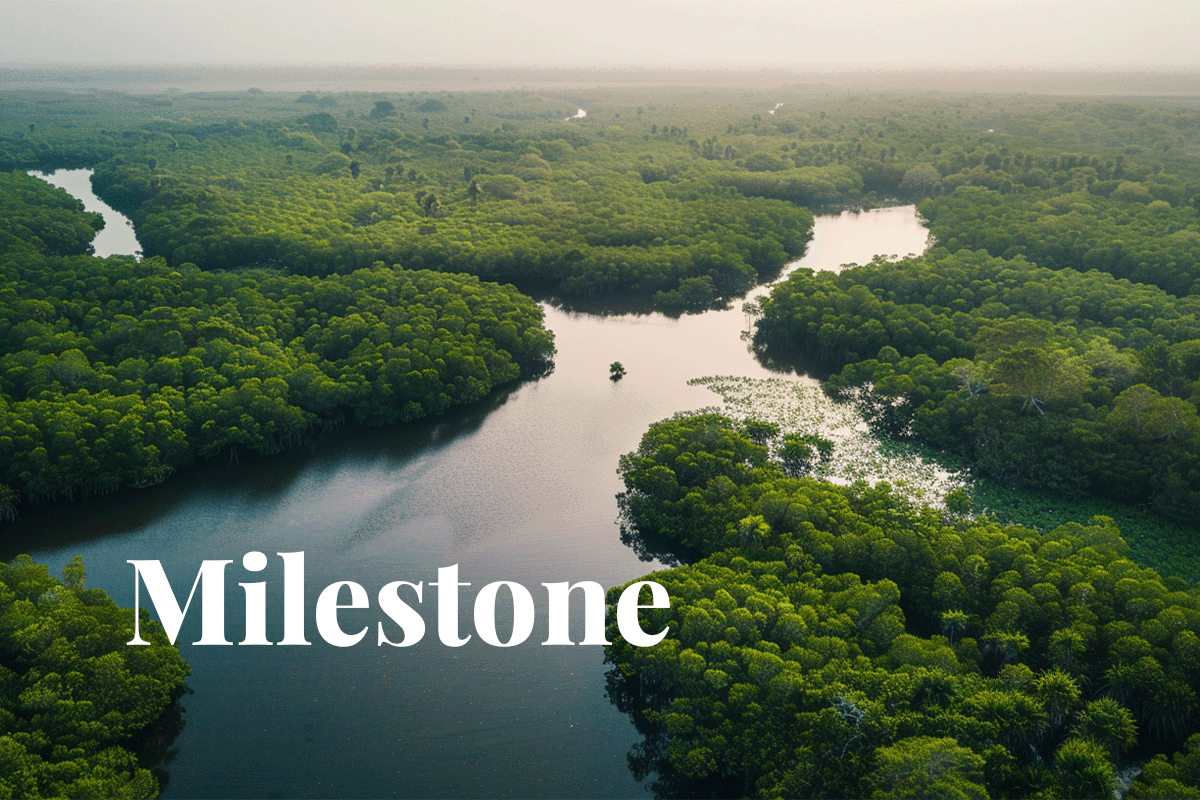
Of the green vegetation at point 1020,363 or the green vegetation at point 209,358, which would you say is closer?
the green vegetation at point 1020,363

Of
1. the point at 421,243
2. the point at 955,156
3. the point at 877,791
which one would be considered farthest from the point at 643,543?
the point at 955,156

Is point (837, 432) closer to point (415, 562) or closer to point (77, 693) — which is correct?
point (415, 562)

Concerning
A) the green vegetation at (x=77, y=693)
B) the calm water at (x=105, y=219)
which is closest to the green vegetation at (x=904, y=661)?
the green vegetation at (x=77, y=693)

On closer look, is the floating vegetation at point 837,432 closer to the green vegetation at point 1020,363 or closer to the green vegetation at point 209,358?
the green vegetation at point 1020,363

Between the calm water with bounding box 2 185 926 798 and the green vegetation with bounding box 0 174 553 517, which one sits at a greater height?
the green vegetation with bounding box 0 174 553 517

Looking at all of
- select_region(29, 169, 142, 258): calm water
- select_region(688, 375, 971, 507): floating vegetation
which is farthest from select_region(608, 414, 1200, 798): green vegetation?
select_region(29, 169, 142, 258): calm water

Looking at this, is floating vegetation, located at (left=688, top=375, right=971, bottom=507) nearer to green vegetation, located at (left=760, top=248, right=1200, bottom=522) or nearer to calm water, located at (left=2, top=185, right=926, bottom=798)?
green vegetation, located at (left=760, top=248, right=1200, bottom=522)
